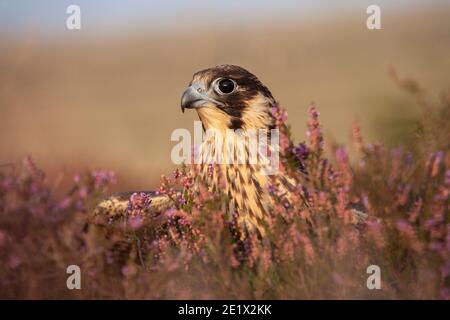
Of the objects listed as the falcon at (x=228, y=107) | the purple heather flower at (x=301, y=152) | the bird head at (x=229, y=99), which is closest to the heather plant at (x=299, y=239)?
the purple heather flower at (x=301, y=152)

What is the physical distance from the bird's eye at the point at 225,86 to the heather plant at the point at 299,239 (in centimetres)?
107

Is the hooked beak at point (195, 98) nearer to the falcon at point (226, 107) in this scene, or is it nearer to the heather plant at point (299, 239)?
the falcon at point (226, 107)

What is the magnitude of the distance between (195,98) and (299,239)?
1426mm

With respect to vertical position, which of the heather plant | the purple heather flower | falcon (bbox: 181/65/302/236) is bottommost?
the heather plant

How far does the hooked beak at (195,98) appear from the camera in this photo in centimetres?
459

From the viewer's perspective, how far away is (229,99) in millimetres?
4629

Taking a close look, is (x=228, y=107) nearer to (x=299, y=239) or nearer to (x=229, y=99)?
(x=229, y=99)

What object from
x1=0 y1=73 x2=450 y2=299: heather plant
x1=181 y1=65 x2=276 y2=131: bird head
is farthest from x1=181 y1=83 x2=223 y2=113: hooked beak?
x1=0 y1=73 x2=450 y2=299: heather plant

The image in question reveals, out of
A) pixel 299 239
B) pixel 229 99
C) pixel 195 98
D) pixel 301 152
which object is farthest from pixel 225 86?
pixel 299 239

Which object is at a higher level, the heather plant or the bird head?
the bird head

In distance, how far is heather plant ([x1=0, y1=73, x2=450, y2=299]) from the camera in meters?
3.37

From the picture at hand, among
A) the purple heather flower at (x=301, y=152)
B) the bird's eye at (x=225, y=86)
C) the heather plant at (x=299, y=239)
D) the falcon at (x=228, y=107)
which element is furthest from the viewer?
the bird's eye at (x=225, y=86)

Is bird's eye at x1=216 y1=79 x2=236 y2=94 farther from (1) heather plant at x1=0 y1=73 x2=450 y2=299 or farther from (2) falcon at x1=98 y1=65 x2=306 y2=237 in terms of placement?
(1) heather plant at x1=0 y1=73 x2=450 y2=299
